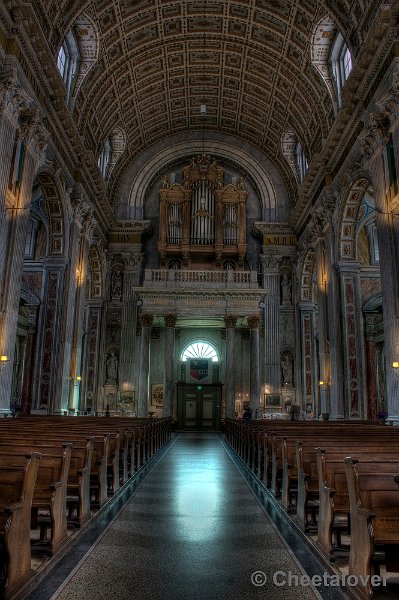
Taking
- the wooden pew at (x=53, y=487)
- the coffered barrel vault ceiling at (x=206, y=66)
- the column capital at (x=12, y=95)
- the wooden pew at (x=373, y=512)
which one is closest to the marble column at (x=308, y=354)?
the coffered barrel vault ceiling at (x=206, y=66)

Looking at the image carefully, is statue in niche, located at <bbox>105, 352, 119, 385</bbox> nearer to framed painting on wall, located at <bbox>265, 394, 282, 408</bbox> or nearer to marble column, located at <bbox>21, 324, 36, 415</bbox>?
marble column, located at <bbox>21, 324, 36, 415</bbox>

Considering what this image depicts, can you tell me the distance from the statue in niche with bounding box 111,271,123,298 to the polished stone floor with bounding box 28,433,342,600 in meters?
19.4

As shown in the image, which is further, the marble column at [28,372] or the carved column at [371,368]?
the carved column at [371,368]

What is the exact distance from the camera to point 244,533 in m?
5.27

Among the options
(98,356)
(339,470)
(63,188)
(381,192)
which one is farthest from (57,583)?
(98,356)

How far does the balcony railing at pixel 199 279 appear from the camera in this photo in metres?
23.8

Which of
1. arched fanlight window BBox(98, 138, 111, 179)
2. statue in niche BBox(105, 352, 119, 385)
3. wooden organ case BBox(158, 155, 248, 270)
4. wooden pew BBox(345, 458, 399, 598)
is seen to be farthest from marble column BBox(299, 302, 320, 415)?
wooden pew BBox(345, 458, 399, 598)

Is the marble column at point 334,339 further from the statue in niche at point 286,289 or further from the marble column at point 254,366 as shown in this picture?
the statue in niche at point 286,289

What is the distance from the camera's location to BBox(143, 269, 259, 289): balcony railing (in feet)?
78.2

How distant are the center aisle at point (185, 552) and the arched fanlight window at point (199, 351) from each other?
778 inches

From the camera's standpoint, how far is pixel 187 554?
4.49 meters

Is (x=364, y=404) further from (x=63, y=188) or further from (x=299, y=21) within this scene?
(x=299, y=21)

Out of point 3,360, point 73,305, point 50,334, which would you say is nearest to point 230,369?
point 73,305

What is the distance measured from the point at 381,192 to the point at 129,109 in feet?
50.2
